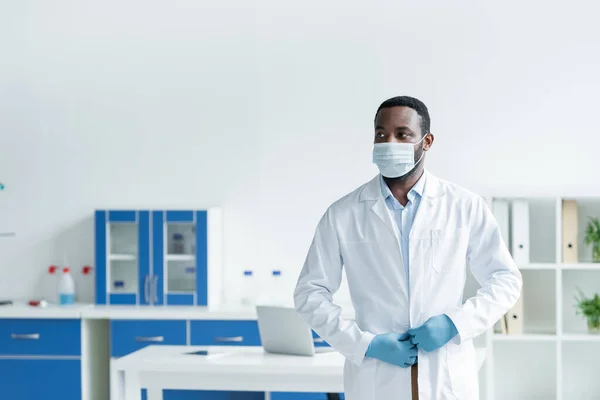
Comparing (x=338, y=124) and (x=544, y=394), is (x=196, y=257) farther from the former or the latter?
(x=544, y=394)

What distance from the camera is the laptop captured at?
3469 mm

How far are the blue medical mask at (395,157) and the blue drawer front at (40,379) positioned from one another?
9.94 feet

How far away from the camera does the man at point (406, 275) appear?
225cm

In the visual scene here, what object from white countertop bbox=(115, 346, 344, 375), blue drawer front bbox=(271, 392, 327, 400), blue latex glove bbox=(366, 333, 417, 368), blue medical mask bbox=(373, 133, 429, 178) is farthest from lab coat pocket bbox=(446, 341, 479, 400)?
blue drawer front bbox=(271, 392, 327, 400)

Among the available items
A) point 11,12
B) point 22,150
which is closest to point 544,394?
point 22,150

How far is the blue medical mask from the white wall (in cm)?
264

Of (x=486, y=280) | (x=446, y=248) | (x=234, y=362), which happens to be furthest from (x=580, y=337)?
(x=446, y=248)

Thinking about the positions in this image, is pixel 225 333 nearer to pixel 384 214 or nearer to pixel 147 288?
pixel 147 288

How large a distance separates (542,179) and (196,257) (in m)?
2.07

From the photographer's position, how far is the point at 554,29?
16.0 ft

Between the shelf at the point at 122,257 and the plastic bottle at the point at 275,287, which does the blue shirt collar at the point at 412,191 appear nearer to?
the plastic bottle at the point at 275,287

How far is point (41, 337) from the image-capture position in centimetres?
484

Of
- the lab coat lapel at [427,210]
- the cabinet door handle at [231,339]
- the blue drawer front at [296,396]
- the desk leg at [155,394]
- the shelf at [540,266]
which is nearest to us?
the lab coat lapel at [427,210]

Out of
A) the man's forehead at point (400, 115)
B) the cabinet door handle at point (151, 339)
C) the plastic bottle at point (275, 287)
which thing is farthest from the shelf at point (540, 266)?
the man's forehead at point (400, 115)
